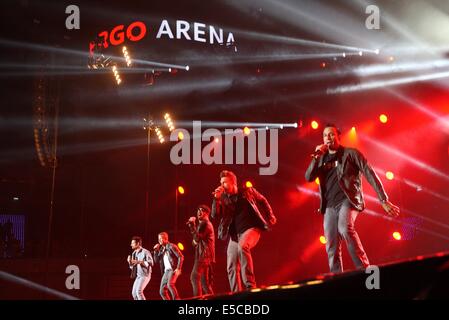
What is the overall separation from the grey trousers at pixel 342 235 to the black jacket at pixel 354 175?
0.33ft

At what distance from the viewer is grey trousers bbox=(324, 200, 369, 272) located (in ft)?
16.2

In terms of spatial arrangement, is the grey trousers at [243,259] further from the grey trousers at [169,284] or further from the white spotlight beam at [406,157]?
the white spotlight beam at [406,157]

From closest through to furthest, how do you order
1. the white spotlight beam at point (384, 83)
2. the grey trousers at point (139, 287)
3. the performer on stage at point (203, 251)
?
the performer on stage at point (203, 251) → the grey trousers at point (139, 287) → the white spotlight beam at point (384, 83)

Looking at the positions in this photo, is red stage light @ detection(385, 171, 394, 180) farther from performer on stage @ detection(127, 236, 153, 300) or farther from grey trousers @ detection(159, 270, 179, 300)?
performer on stage @ detection(127, 236, 153, 300)

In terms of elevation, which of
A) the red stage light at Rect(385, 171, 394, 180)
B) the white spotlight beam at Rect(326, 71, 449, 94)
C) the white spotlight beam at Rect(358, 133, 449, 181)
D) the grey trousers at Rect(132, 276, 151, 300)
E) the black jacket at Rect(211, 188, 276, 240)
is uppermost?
the white spotlight beam at Rect(326, 71, 449, 94)

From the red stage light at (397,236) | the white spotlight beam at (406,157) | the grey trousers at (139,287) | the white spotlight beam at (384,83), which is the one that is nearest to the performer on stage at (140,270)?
the grey trousers at (139,287)

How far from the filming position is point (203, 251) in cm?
910

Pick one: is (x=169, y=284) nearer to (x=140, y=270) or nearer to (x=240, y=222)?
(x=140, y=270)

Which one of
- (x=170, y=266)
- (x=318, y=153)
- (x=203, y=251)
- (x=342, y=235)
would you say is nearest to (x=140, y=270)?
(x=170, y=266)

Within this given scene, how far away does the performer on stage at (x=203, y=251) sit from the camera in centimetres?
898

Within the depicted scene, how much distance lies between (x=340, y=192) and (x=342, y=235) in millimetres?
470

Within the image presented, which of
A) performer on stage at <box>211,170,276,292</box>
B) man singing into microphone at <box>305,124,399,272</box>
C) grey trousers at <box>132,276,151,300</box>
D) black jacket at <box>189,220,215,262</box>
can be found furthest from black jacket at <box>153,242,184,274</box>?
man singing into microphone at <box>305,124,399,272</box>
